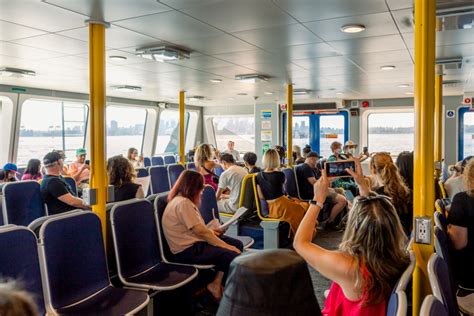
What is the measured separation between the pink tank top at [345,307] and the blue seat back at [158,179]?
506cm

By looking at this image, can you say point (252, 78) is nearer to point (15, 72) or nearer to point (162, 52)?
point (162, 52)

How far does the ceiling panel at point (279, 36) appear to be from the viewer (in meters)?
3.79

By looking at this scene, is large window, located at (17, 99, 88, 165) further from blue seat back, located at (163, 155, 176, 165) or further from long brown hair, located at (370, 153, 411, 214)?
long brown hair, located at (370, 153, 411, 214)

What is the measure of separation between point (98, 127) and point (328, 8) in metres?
2.13

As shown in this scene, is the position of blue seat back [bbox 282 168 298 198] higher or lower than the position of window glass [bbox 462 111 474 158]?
lower

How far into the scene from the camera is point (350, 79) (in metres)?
7.34

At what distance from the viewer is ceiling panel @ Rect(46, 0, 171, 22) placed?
295 cm

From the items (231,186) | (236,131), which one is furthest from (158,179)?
(236,131)

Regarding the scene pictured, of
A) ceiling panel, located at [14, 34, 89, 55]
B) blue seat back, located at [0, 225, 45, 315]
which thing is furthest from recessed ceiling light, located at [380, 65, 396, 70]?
blue seat back, located at [0, 225, 45, 315]

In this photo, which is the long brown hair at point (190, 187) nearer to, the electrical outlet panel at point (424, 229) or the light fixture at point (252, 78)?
the electrical outlet panel at point (424, 229)

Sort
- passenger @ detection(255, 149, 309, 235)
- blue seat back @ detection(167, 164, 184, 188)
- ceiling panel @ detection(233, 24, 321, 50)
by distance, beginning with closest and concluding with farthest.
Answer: ceiling panel @ detection(233, 24, 321, 50) → passenger @ detection(255, 149, 309, 235) → blue seat back @ detection(167, 164, 184, 188)

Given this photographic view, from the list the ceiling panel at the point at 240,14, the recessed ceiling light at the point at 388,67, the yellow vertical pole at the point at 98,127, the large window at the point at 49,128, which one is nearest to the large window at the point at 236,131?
the large window at the point at 49,128

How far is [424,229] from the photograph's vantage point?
2.06 meters

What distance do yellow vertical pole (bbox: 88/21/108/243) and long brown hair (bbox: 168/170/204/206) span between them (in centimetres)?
60
